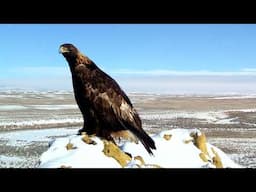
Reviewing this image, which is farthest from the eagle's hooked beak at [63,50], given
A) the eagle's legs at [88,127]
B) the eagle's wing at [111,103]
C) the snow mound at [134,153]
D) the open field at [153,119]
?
the open field at [153,119]

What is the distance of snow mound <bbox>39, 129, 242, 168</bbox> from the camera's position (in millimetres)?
4156

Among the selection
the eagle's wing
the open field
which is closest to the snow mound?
the eagle's wing

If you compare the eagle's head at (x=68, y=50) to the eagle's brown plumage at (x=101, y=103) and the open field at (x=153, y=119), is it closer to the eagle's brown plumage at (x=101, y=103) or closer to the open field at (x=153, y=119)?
the eagle's brown plumage at (x=101, y=103)

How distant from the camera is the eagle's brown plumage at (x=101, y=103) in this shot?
4.04 metres

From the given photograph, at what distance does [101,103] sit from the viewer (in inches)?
160

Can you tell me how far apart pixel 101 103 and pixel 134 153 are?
624 millimetres

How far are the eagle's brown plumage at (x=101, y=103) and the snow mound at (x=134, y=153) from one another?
0.12 metres

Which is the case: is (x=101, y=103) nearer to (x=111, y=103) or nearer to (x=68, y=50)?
(x=111, y=103)

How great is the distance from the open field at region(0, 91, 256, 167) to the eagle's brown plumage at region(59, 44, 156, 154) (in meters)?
0.91

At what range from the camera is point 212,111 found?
5797 mm

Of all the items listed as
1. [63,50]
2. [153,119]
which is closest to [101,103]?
[63,50]

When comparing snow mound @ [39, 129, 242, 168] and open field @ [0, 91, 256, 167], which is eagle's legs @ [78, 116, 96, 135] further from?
open field @ [0, 91, 256, 167]

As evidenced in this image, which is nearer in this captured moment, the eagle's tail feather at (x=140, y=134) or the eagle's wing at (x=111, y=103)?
the eagle's wing at (x=111, y=103)
